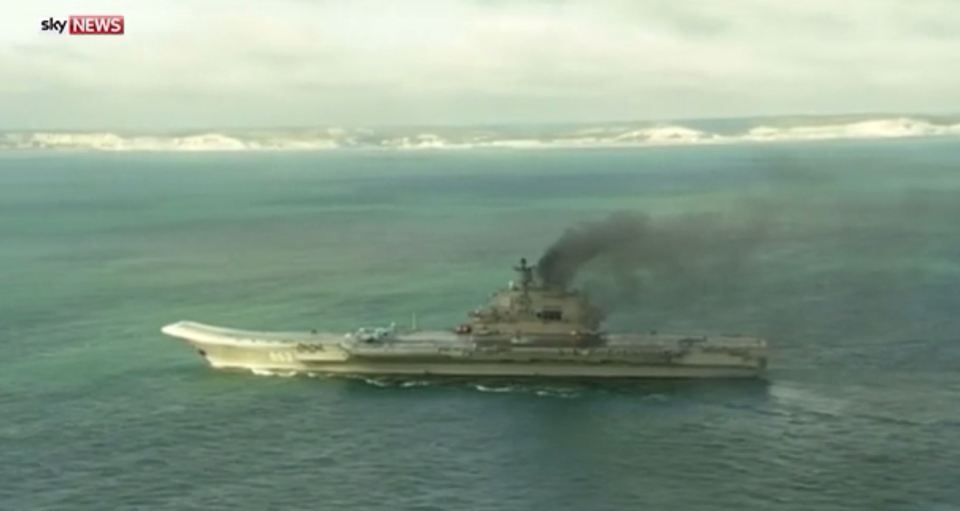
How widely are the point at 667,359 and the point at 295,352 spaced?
20.4m

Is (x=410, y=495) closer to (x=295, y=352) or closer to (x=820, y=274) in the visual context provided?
(x=295, y=352)

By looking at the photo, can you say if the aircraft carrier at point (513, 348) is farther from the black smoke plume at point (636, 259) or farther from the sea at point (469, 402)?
the black smoke plume at point (636, 259)

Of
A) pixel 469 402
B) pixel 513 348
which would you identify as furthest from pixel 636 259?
pixel 469 402

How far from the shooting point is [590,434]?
5819cm

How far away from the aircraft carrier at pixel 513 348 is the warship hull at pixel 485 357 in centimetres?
5

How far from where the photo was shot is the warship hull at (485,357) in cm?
6794

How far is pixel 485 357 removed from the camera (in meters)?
69.5

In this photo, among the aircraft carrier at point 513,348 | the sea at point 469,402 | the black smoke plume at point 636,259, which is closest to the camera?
the sea at point 469,402

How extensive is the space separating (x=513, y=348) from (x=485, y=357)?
1668 mm

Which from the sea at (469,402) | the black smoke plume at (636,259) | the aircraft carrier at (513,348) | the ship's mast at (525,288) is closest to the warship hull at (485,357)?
the aircraft carrier at (513,348)

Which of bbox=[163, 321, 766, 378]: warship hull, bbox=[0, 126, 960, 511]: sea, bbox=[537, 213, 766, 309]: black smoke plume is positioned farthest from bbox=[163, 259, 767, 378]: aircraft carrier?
bbox=[537, 213, 766, 309]: black smoke plume

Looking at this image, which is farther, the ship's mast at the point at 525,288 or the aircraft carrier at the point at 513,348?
the ship's mast at the point at 525,288

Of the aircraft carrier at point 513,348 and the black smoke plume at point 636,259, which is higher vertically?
the black smoke plume at point 636,259

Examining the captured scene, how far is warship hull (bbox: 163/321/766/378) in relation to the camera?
223ft
